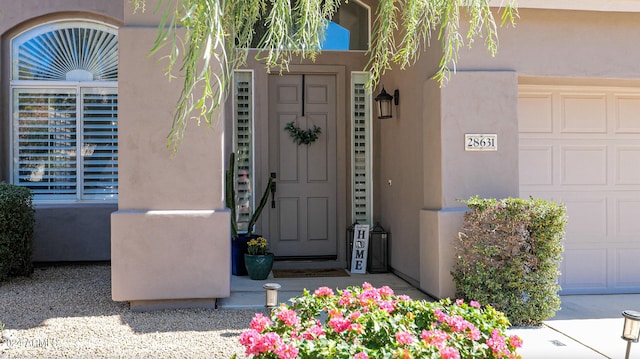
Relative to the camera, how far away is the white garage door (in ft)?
19.9

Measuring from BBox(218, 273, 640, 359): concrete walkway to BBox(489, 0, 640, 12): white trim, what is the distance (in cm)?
297

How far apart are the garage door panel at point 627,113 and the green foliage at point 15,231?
692cm

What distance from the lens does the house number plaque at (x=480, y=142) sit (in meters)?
5.44

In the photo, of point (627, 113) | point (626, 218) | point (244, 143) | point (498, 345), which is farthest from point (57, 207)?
point (627, 113)

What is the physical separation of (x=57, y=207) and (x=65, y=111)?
4.45ft

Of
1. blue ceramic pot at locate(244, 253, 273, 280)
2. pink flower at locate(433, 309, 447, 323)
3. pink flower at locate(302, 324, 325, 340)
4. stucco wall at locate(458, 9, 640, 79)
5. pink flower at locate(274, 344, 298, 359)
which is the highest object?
stucco wall at locate(458, 9, 640, 79)

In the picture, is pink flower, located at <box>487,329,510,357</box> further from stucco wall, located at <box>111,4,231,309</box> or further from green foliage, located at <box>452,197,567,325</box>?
stucco wall, located at <box>111,4,231,309</box>

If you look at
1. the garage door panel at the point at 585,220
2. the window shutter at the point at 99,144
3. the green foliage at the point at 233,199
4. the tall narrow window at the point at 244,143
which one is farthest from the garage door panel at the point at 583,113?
the window shutter at the point at 99,144

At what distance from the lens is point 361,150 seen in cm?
777

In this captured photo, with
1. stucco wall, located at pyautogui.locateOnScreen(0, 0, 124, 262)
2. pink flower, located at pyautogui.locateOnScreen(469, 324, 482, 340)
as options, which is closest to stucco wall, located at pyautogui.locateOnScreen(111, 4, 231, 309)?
stucco wall, located at pyautogui.locateOnScreen(0, 0, 124, 262)

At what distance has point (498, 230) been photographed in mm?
4906

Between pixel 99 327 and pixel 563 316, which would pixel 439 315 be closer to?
pixel 563 316

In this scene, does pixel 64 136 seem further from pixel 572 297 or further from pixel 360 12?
pixel 572 297

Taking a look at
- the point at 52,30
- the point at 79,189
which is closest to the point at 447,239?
the point at 79,189
